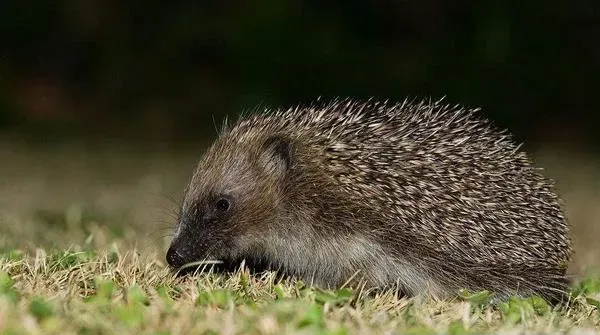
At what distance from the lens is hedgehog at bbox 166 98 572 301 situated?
520 cm

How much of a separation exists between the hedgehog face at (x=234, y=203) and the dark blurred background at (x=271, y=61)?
305 inches

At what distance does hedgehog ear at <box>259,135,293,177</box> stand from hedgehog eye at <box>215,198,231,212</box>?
0.84 ft

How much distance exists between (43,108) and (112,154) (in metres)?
2.20

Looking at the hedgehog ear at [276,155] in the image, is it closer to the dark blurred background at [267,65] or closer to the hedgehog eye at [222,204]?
the hedgehog eye at [222,204]

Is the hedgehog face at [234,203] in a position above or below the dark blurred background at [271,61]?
above

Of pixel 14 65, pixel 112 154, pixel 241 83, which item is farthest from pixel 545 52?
pixel 14 65

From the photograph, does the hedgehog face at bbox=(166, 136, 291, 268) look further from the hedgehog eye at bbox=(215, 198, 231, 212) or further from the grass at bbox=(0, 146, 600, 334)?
the grass at bbox=(0, 146, 600, 334)

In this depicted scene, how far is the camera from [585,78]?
47.0 feet

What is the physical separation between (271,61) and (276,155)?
8.59 meters

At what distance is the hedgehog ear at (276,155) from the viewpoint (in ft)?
18.2

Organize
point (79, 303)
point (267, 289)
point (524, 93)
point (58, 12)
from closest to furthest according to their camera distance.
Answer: point (79, 303)
point (267, 289)
point (524, 93)
point (58, 12)

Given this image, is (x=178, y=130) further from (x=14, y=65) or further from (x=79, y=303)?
(x=79, y=303)

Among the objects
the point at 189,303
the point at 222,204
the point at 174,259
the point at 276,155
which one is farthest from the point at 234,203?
the point at 189,303

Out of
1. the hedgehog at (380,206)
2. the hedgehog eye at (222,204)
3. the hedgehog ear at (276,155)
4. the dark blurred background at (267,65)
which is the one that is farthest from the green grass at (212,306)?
the dark blurred background at (267,65)
